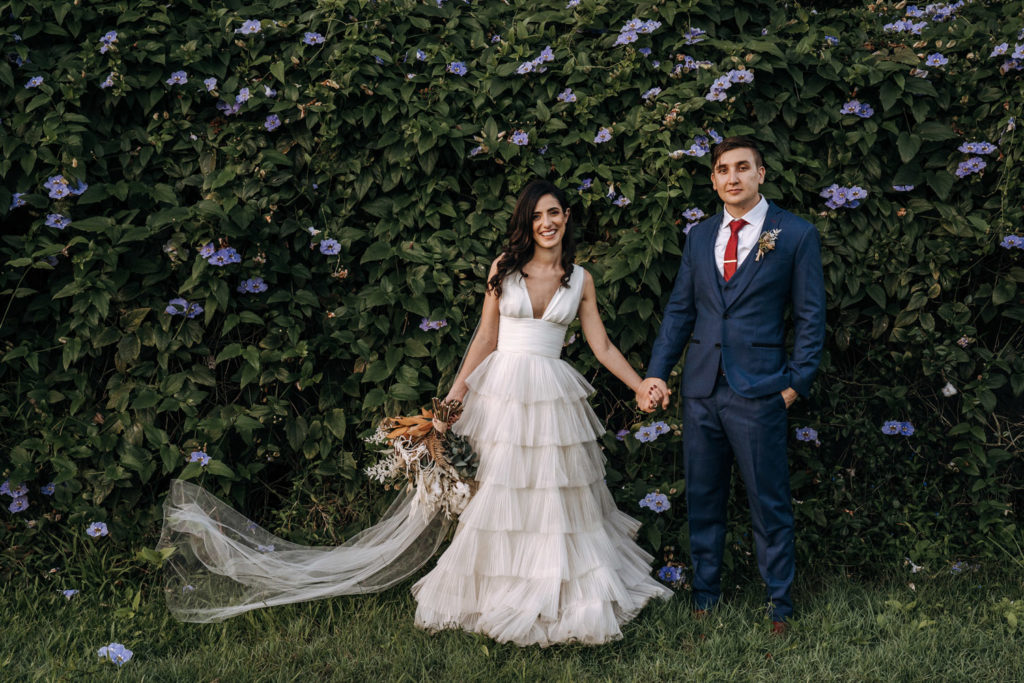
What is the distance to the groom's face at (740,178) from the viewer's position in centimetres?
318

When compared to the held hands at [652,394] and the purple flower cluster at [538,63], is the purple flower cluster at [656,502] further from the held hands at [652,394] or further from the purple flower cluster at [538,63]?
the purple flower cluster at [538,63]

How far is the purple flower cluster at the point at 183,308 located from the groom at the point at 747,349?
2026 mm

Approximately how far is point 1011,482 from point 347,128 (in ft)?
11.7

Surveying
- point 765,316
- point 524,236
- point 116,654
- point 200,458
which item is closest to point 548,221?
point 524,236

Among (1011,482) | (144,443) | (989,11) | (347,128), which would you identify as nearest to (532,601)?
(144,443)

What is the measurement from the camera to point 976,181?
369 cm

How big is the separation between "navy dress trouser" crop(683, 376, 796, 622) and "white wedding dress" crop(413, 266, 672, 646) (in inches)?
11.3

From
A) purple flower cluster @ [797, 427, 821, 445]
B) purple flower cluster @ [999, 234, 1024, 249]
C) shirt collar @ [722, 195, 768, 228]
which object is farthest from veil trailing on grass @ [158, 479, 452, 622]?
purple flower cluster @ [999, 234, 1024, 249]

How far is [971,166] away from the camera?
11.9ft

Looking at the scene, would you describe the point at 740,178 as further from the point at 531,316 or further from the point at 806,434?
the point at 806,434

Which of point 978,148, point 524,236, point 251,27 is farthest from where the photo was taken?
point 251,27

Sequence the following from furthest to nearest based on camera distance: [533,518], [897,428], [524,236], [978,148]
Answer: [897,428] < [978,148] < [524,236] < [533,518]

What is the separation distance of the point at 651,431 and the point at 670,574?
0.65 m

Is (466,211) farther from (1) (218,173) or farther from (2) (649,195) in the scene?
(1) (218,173)
